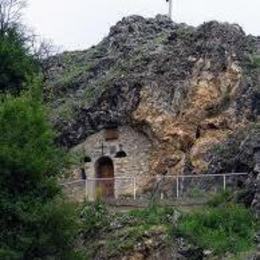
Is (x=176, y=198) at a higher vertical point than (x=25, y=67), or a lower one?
lower

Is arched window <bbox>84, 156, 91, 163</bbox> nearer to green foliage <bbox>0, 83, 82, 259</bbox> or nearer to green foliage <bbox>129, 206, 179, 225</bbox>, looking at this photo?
green foliage <bbox>129, 206, 179, 225</bbox>

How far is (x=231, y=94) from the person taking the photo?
138 feet

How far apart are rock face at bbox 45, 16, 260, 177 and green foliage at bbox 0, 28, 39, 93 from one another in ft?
6.11

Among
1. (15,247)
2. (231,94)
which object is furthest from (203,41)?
(15,247)

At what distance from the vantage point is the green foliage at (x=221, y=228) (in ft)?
109

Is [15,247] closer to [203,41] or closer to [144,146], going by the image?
[144,146]

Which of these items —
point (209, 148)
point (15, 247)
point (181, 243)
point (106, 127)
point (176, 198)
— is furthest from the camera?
point (106, 127)

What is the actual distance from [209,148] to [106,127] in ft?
16.5

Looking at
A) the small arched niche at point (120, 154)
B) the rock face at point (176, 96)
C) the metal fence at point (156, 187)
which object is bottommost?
the metal fence at point (156, 187)

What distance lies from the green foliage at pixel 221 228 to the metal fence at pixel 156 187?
5.94 feet

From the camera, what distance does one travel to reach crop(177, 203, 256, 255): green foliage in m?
33.2

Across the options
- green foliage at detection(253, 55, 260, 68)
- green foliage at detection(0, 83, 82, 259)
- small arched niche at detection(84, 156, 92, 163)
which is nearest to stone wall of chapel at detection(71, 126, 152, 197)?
small arched niche at detection(84, 156, 92, 163)

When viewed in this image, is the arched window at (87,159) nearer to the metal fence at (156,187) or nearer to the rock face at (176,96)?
the rock face at (176,96)

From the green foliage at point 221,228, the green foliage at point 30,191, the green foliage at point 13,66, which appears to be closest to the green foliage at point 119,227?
the green foliage at point 221,228
